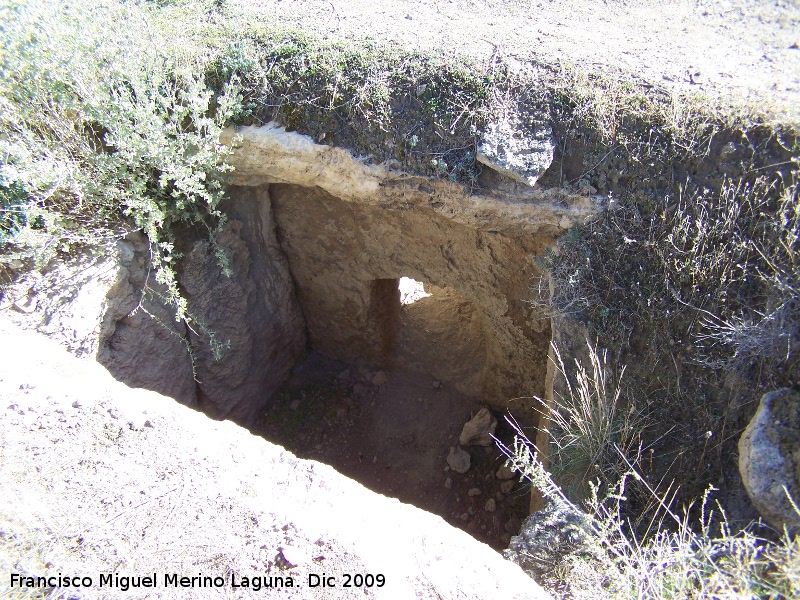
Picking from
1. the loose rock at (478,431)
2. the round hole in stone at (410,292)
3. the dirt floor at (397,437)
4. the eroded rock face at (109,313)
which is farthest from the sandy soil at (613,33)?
the dirt floor at (397,437)

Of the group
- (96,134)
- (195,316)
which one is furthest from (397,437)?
(96,134)

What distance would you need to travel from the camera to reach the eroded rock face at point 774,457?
7.27 feet

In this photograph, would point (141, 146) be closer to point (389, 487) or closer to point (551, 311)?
point (551, 311)

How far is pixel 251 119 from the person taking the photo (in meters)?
3.61

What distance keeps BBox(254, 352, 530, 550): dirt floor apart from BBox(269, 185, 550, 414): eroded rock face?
227 mm

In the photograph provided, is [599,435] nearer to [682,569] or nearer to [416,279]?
[682,569]

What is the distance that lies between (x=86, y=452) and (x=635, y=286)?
266cm

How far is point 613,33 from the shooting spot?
3.62 meters

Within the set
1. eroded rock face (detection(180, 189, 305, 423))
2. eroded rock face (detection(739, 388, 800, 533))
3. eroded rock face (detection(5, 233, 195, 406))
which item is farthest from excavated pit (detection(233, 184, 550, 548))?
eroded rock face (detection(739, 388, 800, 533))

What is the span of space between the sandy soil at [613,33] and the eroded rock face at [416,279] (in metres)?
1.13

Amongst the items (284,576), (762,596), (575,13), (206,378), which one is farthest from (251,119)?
(762,596)

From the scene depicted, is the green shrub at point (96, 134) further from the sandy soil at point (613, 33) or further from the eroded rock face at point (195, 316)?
the sandy soil at point (613, 33)

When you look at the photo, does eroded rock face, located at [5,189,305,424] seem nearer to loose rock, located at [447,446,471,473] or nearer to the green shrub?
the green shrub

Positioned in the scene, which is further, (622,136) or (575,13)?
(575,13)
